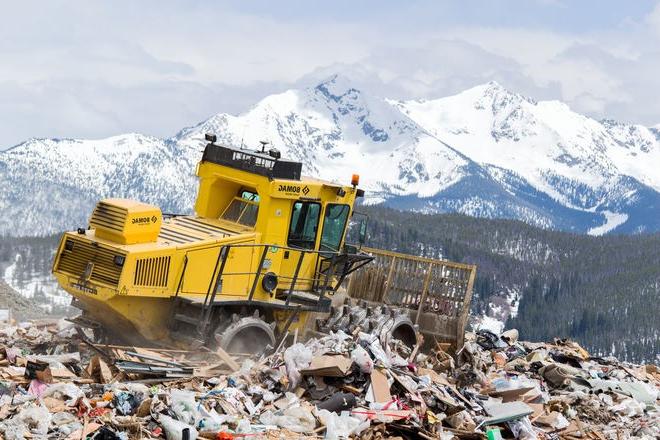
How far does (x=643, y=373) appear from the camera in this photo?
2362cm

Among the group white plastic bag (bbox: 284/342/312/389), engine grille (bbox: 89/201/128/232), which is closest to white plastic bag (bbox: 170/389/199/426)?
white plastic bag (bbox: 284/342/312/389)

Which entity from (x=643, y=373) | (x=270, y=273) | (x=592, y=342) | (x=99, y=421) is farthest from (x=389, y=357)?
(x=592, y=342)

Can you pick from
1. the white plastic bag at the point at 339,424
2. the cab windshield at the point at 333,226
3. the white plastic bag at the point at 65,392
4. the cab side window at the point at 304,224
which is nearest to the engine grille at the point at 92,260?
the white plastic bag at the point at 65,392

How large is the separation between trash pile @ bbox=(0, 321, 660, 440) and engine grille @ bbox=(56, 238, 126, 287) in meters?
1.09

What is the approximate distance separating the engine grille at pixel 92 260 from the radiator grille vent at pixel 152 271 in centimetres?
32

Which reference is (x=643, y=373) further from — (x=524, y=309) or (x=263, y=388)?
(x=524, y=309)

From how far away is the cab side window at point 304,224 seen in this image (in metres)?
18.5

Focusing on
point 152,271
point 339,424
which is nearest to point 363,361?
point 339,424

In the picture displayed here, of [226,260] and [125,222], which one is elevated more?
[125,222]

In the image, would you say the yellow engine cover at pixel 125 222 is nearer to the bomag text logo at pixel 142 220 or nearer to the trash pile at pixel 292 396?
the bomag text logo at pixel 142 220

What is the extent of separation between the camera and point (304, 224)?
18.7 m

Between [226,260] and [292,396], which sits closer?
[292,396]

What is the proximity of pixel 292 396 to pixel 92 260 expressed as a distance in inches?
156

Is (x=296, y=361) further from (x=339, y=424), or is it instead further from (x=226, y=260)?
(x=226, y=260)
